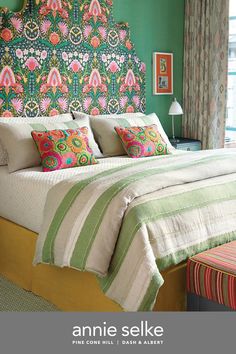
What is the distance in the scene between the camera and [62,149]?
338cm

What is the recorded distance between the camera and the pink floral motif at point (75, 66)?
4.29 metres

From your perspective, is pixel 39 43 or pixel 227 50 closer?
pixel 39 43

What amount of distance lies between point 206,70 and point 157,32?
2.07ft

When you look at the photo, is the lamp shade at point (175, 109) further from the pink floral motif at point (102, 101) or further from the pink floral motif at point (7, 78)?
the pink floral motif at point (7, 78)

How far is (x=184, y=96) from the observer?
5.45 metres

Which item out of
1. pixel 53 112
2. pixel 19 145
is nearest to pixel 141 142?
pixel 53 112

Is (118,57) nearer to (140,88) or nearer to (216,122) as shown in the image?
(140,88)

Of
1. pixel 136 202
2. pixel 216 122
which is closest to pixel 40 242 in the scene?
pixel 136 202

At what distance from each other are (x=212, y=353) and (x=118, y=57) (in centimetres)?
348

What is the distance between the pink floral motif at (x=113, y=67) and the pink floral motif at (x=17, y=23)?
3.17 feet

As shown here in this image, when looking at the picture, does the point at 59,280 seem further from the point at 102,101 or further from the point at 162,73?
the point at 162,73

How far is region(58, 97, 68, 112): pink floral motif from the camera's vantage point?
4.25 metres

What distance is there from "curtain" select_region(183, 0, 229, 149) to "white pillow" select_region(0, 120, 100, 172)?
227 cm

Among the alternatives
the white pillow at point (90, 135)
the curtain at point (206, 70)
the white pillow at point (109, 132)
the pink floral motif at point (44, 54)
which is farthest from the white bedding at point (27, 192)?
the curtain at point (206, 70)
